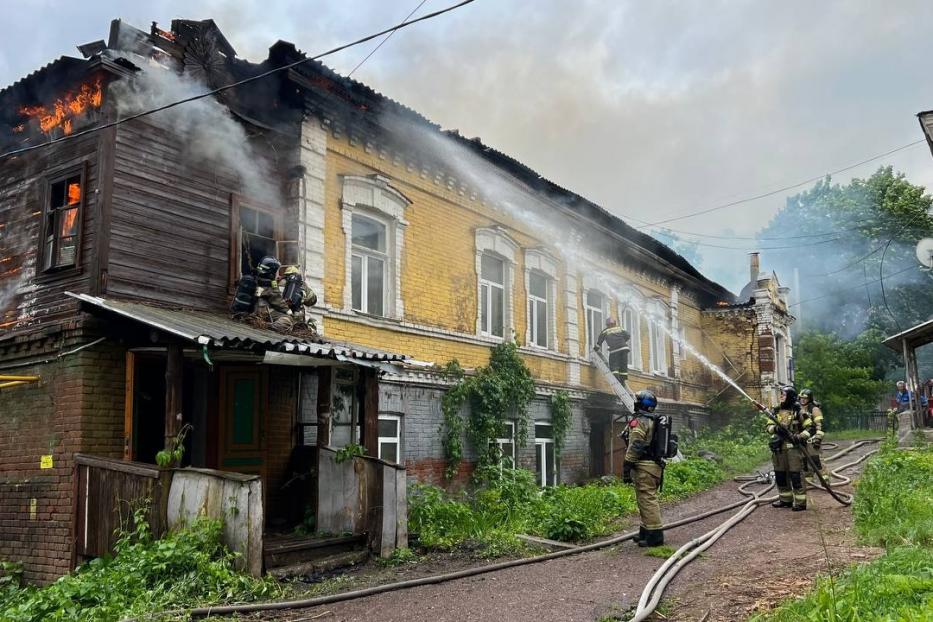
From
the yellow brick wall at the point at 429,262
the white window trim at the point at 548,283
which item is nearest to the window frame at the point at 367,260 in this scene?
the yellow brick wall at the point at 429,262

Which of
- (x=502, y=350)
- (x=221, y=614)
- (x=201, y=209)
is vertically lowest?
(x=221, y=614)

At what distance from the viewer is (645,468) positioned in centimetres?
967

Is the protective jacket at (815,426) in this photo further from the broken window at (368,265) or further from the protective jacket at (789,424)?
the broken window at (368,265)

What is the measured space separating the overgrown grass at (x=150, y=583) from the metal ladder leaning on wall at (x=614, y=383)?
11.6 metres

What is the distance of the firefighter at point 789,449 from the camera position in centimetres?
1223

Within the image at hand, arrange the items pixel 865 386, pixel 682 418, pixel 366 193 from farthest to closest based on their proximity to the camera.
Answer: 1. pixel 865 386
2. pixel 682 418
3. pixel 366 193

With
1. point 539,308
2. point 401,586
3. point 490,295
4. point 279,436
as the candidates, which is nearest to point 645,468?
point 401,586

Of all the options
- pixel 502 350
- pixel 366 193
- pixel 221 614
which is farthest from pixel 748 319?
pixel 221 614

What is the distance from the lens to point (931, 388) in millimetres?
23844

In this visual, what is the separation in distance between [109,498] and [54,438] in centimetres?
Answer: 125

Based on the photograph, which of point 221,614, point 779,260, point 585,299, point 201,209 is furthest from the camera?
point 779,260

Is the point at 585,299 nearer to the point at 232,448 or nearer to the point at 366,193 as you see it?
the point at 366,193

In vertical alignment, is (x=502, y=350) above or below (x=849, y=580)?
above

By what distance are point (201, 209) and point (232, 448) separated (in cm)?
314
